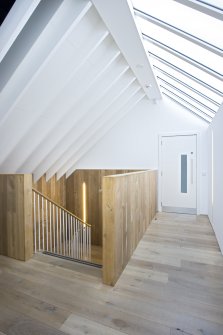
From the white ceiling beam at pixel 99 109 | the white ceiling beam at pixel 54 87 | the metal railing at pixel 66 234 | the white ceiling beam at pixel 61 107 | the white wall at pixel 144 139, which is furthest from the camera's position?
the white wall at pixel 144 139

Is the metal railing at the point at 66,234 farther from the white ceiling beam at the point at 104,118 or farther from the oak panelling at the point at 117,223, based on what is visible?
the oak panelling at the point at 117,223

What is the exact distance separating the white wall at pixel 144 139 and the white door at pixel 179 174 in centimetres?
16

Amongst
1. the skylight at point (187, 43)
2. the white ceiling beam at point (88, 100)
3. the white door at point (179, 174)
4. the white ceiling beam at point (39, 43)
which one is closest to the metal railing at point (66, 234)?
the white ceiling beam at point (88, 100)

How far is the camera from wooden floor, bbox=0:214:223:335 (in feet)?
4.63

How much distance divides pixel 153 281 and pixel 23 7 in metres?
2.73

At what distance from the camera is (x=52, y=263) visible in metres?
2.31

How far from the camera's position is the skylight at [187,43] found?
5.52ft

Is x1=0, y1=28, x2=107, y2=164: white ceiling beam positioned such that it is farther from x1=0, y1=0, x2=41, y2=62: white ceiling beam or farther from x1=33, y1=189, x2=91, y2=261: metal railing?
A: x1=33, y1=189, x2=91, y2=261: metal railing

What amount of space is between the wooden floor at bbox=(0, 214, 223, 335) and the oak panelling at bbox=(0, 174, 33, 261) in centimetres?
15

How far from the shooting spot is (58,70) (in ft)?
7.68

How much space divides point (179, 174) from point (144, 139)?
1.22m

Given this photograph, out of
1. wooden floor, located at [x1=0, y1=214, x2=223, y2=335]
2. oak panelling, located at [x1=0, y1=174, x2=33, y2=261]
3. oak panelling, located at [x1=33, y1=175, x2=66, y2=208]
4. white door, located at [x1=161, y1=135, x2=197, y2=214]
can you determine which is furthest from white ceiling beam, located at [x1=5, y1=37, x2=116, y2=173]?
white door, located at [x1=161, y1=135, x2=197, y2=214]

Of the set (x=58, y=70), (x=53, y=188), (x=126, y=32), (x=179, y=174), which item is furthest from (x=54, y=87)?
(x=179, y=174)

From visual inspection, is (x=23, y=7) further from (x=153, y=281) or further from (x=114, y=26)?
(x=153, y=281)
